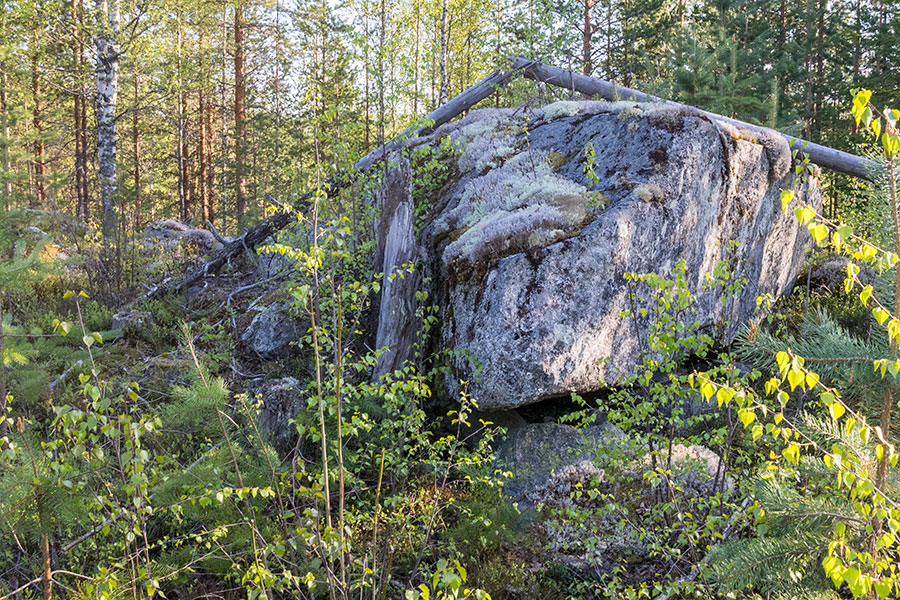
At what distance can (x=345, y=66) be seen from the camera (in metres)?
8.21

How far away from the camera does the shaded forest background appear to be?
377 inches

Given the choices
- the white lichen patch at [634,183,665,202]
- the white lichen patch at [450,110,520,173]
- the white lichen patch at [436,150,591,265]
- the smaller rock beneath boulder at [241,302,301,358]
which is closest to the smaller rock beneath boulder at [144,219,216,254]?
the smaller rock beneath boulder at [241,302,301,358]

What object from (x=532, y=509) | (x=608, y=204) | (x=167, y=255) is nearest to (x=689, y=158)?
(x=608, y=204)

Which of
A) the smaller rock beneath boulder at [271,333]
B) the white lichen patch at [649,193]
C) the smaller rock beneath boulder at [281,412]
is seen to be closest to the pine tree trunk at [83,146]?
Result: the smaller rock beneath boulder at [271,333]

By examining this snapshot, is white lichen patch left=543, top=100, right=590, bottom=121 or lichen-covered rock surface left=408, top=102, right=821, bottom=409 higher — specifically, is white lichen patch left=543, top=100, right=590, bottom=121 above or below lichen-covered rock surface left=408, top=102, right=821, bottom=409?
above

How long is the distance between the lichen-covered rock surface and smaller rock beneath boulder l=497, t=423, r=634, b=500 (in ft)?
1.76

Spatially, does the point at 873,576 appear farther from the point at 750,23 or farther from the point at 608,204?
the point at 750,23

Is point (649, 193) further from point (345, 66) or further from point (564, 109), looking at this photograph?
point (345, 66)

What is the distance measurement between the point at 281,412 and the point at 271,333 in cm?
203

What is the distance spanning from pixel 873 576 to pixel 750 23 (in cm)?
2010

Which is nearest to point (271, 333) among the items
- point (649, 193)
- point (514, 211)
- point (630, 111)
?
point (514, 211)

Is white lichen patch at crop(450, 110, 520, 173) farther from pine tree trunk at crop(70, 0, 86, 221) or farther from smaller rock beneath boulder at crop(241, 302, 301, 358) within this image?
pine tree trunk at crop(70, 0, 86, 221)

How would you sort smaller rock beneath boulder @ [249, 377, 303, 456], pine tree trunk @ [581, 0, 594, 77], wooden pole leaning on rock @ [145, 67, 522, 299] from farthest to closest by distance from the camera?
pine tree trunk @ [581, 0, 594, 77]
wooden pole leaning on rock @ [145, 67, 522, 299]
smaller rock beneath boulder @ [249, 377, 303, 456]

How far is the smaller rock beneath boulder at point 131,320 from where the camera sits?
716 cm
